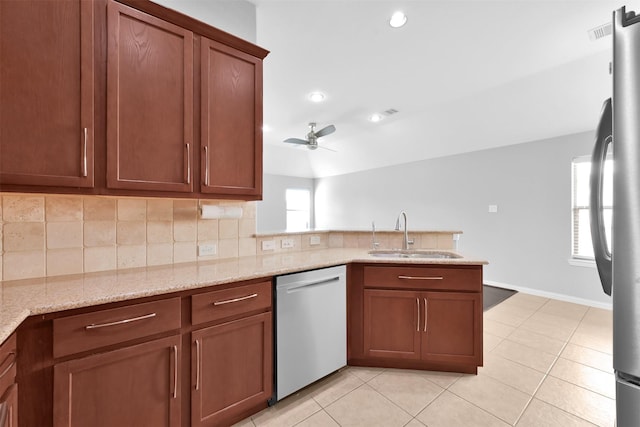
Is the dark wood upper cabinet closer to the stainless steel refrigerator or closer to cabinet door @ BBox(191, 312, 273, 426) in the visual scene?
cabinet door @ BBox(191, 312, 273, 426)

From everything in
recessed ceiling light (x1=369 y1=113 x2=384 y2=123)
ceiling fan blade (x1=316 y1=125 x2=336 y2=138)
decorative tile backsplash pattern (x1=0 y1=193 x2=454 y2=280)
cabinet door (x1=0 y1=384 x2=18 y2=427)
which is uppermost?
recessed ceiling light (x1=369 y1=113 x2=384 y2=123)

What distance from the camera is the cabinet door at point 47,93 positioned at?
1.17m

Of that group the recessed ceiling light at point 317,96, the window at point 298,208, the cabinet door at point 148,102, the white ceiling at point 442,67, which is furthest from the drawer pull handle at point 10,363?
the window at point 298,208

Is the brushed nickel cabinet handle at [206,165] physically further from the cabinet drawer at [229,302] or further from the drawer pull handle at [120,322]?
the drawer pull handle at [120,322]

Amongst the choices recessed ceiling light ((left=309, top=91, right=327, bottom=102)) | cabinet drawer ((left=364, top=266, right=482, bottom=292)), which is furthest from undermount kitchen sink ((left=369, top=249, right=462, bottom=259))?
recessed ceiling light ((left=309, top=91, right=327, bottom=102))

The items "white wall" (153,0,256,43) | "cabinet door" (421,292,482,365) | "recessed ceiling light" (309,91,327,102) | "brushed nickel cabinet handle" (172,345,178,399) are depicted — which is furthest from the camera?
"recessed ceiling light" (309,91,327,102)

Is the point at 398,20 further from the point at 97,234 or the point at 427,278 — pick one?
the point at 97,234

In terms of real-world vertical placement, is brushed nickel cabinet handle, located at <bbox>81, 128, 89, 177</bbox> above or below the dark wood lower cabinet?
above

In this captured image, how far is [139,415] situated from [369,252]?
196 centimetres

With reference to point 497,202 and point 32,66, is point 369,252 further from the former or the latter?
point 497,202

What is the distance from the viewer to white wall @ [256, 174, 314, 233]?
7586 mm

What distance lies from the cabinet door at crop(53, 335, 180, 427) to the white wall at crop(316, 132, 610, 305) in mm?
5245

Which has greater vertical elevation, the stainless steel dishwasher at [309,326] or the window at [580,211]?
the window at [580,211]

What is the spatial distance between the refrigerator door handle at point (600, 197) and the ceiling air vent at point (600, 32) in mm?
2576
